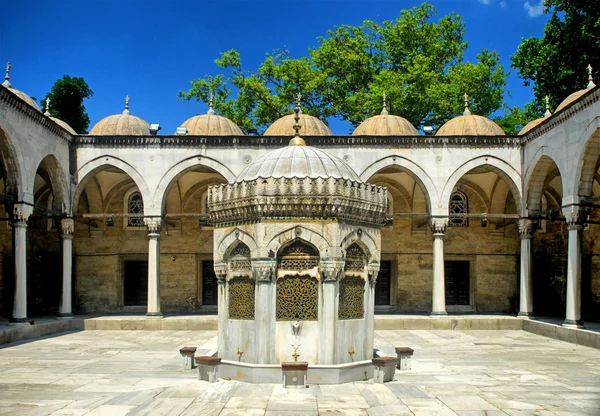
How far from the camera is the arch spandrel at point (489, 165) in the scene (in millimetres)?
17969

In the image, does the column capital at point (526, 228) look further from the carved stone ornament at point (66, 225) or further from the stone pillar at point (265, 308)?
the carved stone ornament at point (66, 225)

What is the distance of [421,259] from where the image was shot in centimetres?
2102

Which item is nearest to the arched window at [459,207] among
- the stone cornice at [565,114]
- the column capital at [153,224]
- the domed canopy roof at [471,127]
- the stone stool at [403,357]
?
the domed canopy roof at [471,127]

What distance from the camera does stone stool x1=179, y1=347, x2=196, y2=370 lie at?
9.60 meters

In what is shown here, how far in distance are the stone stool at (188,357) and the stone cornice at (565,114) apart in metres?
9.53

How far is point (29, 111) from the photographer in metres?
15.1

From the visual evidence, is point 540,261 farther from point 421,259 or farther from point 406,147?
point 406,147

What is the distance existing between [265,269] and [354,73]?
23.2 metres

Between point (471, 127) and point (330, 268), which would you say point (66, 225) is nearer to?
point (330, 268)

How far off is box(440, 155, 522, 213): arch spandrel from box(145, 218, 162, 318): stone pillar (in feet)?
25.6

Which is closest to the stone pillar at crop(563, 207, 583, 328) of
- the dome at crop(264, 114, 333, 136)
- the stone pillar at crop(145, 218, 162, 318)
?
the dome at crop(264, 114, 333, 136)

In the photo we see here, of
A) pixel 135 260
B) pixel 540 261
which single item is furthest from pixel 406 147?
pixel 135 260

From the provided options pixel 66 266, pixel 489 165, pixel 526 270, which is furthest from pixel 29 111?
pixel 526 270

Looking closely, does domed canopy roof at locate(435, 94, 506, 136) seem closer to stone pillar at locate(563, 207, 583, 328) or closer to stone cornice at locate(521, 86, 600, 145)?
stone cornice at locate(521, 86, 600, 145)
